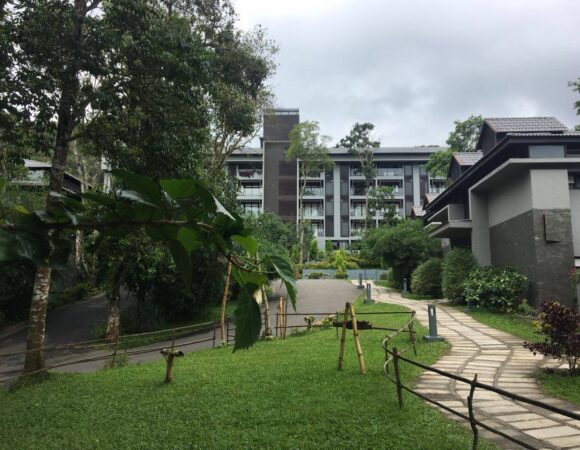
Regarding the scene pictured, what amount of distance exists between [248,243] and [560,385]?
7.37m

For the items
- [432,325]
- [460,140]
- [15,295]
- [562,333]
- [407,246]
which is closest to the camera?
[562,333]

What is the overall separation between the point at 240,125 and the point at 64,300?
11354mm

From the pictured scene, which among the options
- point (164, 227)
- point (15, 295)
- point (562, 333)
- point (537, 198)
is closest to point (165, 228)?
point (164, 227)

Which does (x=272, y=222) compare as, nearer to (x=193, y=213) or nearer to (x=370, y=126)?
(x=370, y=126)

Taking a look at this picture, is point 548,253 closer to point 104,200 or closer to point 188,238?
point 188,238

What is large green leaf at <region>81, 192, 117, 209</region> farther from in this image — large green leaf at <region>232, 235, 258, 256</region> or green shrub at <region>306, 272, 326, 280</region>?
green shrub at <region>306, 272, 326, 280</region>

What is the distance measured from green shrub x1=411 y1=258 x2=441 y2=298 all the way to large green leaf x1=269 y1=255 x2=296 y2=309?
22.3 metres

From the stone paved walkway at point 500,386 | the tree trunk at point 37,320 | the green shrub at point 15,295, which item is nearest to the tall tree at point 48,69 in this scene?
the tree trunk at point 37,320

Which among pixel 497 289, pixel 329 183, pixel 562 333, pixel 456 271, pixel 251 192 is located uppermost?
pixel 329 183

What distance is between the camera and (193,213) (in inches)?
33.9

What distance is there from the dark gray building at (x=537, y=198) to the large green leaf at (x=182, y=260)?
15932 millimetres

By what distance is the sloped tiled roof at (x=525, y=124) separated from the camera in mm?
16547

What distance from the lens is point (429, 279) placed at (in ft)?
72.5

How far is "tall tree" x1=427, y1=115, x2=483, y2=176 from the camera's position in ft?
106
